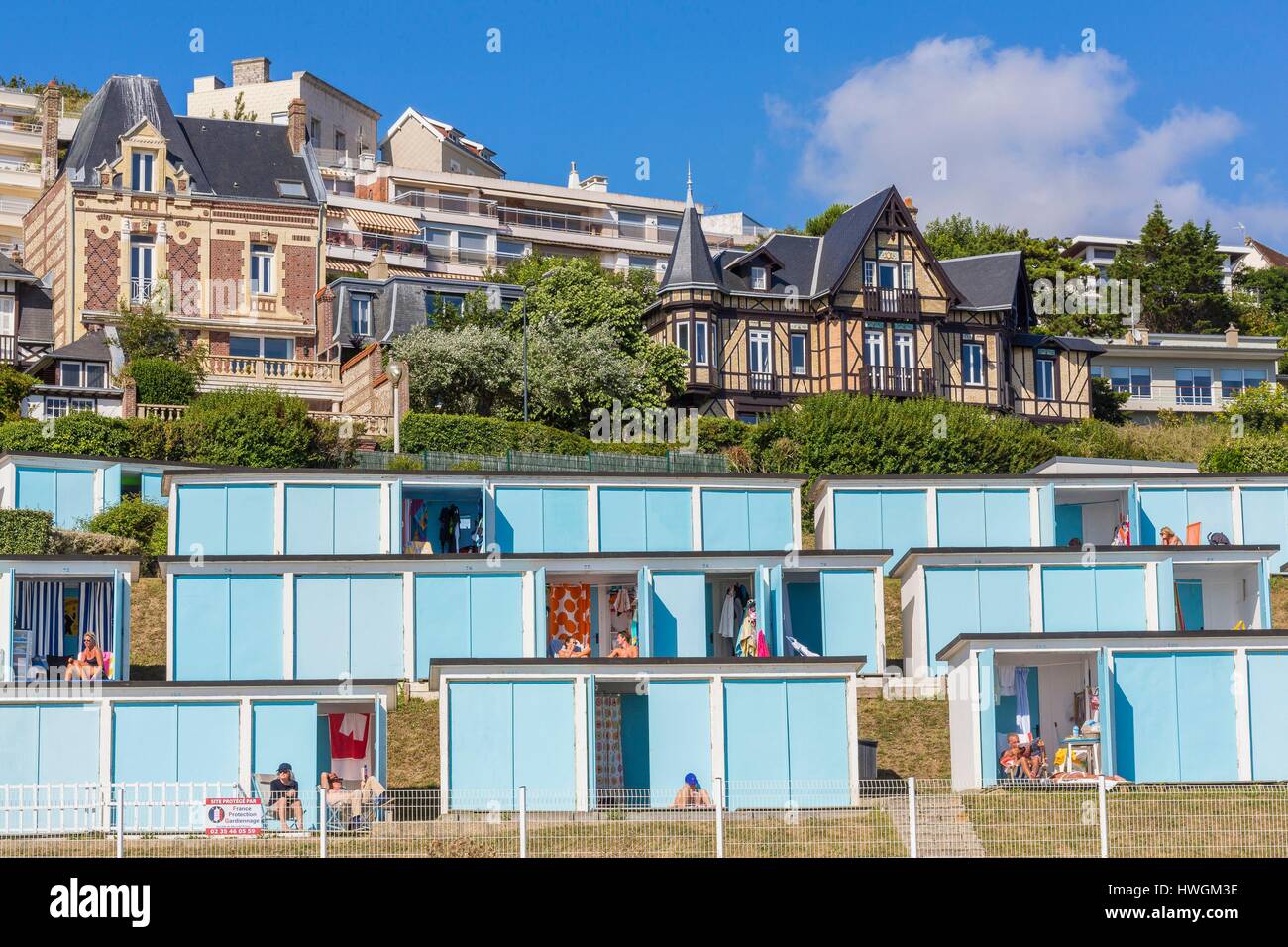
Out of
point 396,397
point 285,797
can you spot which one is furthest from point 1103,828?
point 396,397

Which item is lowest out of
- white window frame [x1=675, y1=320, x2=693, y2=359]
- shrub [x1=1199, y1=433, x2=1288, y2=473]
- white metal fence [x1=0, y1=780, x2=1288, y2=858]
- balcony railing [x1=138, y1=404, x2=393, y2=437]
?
white metal fence [x1=0, y1=780, x2=1288, y2=858]

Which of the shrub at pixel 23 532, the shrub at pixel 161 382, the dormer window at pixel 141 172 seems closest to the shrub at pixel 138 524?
the shrub at pixel 23 532

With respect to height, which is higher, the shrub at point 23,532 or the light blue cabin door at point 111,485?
the light blue cabin door at point 111,485

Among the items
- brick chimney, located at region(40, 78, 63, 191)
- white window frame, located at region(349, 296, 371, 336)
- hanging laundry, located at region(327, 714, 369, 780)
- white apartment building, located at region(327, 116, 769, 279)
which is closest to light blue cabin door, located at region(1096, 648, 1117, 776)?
hanging laundry, located at region(327, 714, 369, 780)

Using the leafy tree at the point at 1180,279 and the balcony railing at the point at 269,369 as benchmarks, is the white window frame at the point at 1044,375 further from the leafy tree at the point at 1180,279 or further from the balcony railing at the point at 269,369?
the balcony railing at the point at 269,369

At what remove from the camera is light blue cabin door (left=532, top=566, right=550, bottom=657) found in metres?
34.2

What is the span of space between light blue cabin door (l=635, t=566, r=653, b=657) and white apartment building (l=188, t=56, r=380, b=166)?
69714 millimetres

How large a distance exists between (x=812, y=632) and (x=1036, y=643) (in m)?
7.19

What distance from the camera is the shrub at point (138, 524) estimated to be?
41719 mm

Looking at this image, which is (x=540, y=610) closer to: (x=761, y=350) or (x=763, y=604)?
(x=763, y=604)

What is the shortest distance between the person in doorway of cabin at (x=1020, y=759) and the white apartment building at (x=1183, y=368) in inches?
2085

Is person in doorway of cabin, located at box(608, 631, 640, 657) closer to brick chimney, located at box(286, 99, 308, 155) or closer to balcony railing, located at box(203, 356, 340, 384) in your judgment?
balcony railing, located at box(203, 356, 340, 384)
